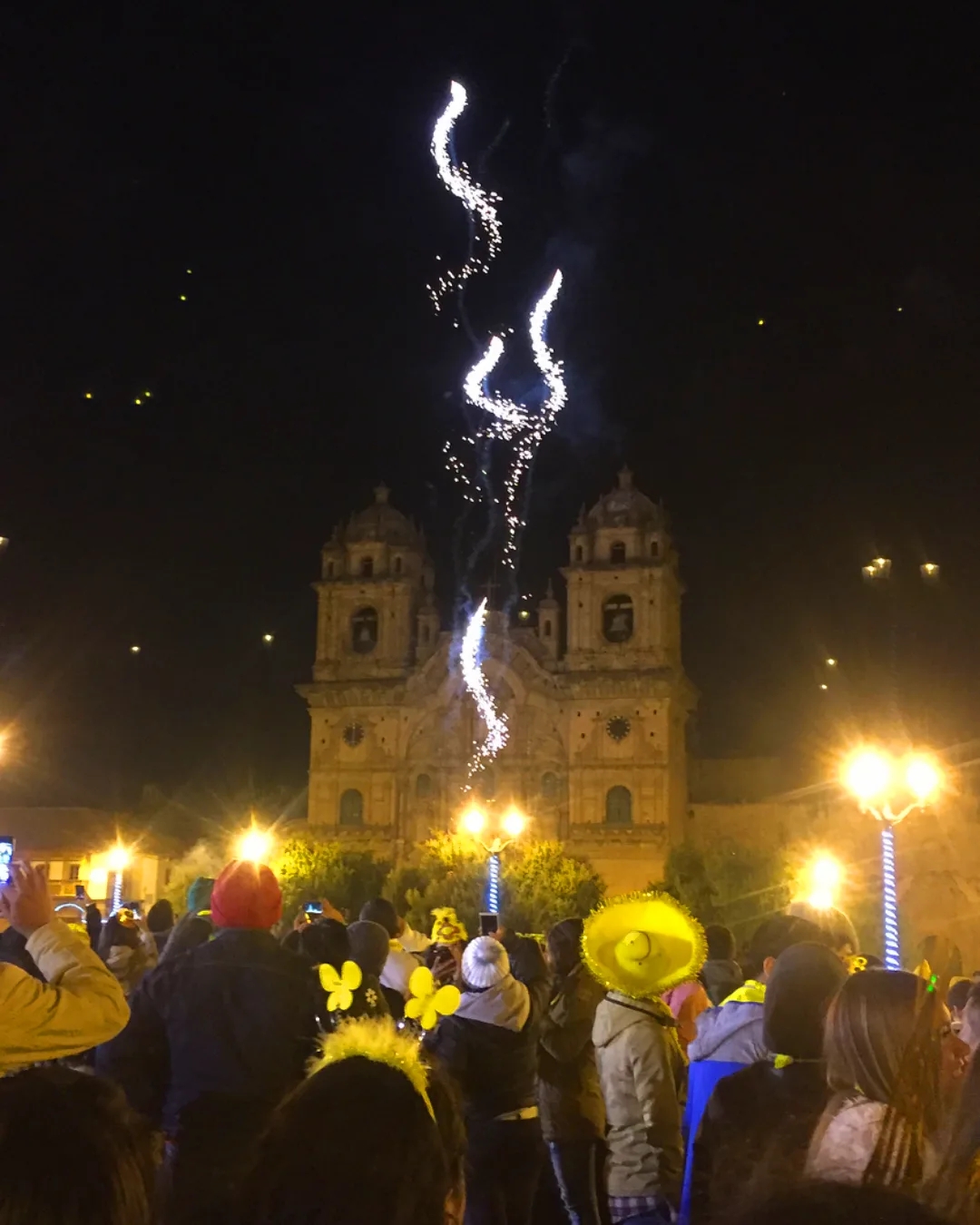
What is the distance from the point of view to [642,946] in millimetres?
5750

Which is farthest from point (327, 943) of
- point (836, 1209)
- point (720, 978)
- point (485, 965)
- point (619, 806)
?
point (619, 806)

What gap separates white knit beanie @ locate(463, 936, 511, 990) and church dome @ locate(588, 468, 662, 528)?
1555 inches

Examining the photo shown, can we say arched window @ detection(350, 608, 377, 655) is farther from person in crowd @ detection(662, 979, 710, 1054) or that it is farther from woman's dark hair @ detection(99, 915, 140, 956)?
person in crowd @ detection(662, 979, 710, 1054)

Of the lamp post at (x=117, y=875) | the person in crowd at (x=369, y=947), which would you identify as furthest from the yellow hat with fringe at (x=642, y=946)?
the lamp post at (x=117, y=875)

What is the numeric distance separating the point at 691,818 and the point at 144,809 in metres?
20.5

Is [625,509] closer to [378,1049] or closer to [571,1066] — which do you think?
[571,1066]

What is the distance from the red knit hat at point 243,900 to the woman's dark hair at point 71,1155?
7.61 feet

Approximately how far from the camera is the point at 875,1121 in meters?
2.98

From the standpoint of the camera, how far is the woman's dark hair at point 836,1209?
1506mm

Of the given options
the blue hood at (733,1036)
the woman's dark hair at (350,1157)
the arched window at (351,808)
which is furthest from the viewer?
the arched window at (351,808)

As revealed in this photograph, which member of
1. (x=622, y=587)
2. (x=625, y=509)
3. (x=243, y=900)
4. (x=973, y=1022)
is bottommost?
(x=973, y=1022)

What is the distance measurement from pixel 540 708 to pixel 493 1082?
38575mm

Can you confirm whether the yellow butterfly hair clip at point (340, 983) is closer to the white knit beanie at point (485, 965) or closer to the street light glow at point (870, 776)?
the white knit beanie at point (485, 965)

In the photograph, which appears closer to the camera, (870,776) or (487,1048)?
(487,1048)
